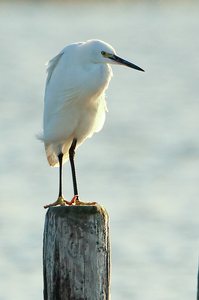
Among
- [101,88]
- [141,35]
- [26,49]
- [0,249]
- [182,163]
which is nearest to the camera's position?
[101,88]

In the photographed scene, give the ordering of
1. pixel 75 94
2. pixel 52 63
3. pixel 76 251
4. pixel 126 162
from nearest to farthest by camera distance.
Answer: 1. pixel 76 251
2. pixel 75 94
3. pixel 52 63
4. pixel 126 162

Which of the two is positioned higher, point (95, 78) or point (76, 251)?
point (95, 78)

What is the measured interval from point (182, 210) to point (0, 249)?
6.47 ft

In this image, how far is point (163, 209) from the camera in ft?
37.0

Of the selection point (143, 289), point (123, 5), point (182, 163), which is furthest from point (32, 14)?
point (143, 289)

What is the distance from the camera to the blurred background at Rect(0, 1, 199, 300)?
948 centimetres

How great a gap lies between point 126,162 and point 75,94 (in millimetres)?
7391

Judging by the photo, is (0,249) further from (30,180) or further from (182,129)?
(182,129)

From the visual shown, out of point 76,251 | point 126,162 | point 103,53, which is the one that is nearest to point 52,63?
point 103,53

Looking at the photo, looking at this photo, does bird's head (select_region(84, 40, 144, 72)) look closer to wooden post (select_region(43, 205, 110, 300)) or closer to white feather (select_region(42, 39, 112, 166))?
white feather (select_region(42, 39, 112, 166))

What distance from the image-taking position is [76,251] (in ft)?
16.6

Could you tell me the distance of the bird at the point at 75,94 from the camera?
6.32 m

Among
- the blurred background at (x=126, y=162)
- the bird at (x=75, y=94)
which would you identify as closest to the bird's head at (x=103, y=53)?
the bird at (x=75, y=94)

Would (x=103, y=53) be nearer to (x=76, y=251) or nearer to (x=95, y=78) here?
(x=95, y=78)
